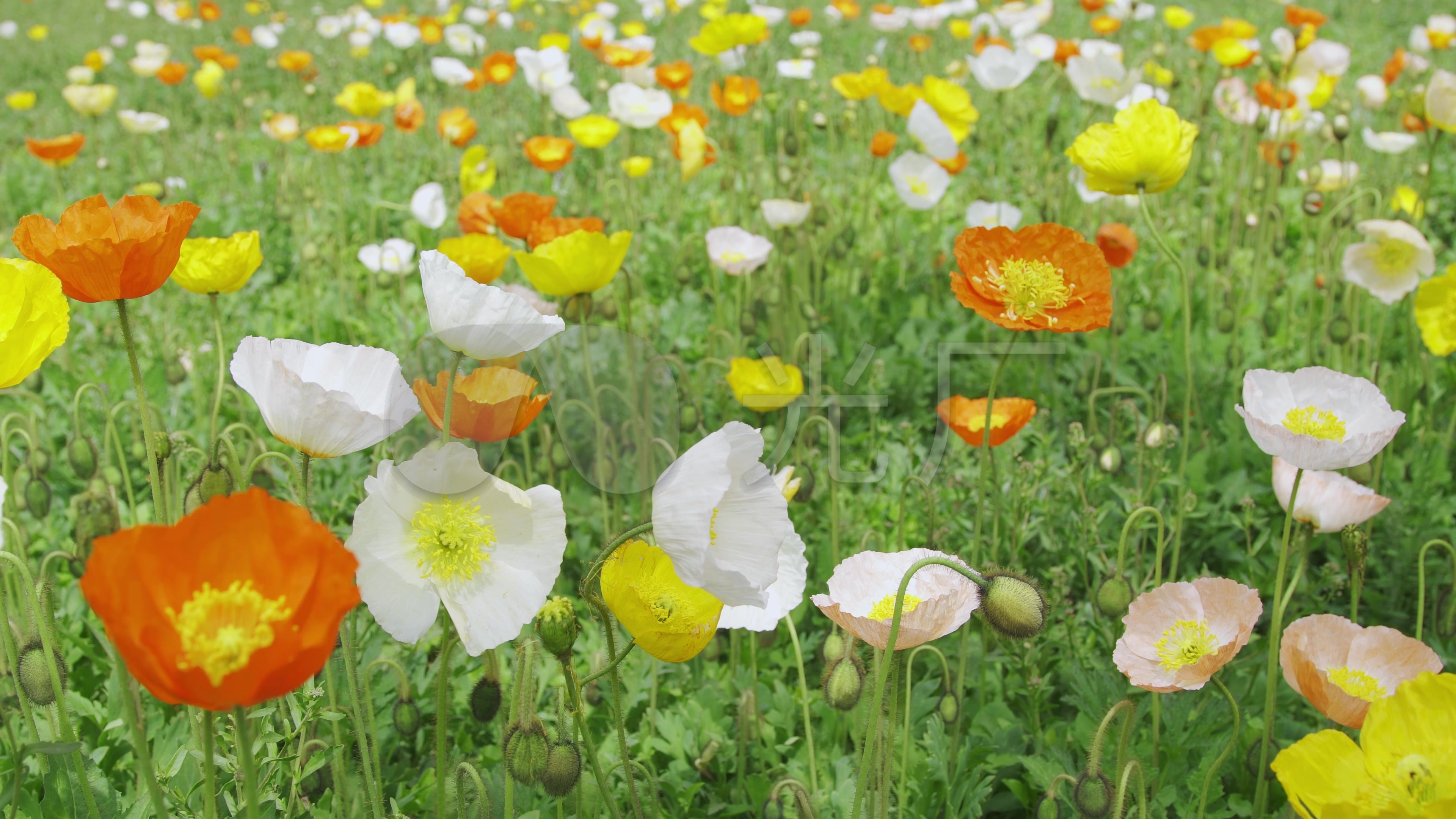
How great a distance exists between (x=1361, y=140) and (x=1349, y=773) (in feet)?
16.1

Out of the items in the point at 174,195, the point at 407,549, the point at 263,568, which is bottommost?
the point at 174,195

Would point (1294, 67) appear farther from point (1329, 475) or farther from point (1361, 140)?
point (1329, 475)

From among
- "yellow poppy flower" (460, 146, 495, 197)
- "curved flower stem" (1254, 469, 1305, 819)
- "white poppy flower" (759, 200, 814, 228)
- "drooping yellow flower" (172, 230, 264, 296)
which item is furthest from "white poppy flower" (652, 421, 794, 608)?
"yellow poppy flower" (460, 146, 495, 197)

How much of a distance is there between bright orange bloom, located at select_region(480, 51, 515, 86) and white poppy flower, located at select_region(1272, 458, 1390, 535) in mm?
3446

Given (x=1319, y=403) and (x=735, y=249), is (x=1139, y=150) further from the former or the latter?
(x=735, y=249)

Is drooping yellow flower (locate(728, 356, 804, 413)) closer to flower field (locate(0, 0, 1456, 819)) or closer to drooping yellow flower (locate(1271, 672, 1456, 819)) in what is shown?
flower field (locate(0, 0, 1456, 819))

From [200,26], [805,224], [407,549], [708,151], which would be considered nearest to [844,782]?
[407,549]

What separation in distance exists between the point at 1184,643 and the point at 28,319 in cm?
138

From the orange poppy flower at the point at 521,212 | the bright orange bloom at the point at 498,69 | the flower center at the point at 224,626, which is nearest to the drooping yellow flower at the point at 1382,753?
the flower center at the point at 224,626

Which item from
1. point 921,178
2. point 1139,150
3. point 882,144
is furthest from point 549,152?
point 1139,150

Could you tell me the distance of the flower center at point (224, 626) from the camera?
2.32ft

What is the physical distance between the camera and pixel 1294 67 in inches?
142

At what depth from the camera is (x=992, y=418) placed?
1.87 meters

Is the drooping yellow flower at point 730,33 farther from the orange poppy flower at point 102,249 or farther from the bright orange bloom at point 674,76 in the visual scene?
Result: the orange poppy flower at point 102,249
